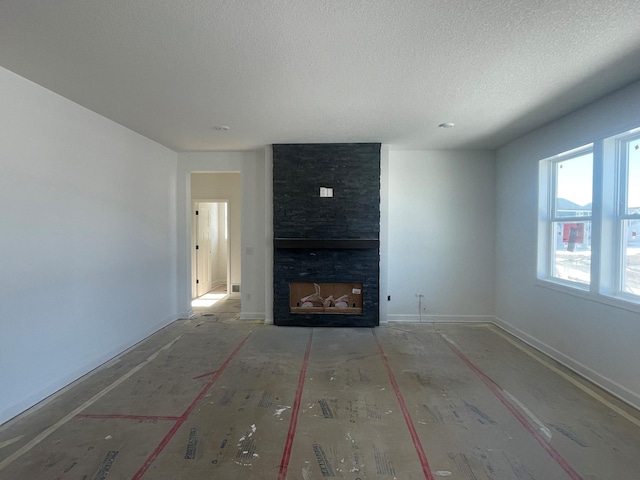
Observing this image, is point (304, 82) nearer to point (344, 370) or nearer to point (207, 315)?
point (344, 370)

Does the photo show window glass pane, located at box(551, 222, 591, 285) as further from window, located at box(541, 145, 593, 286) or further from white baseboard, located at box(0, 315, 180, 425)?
white baseboard, located at box(0, 315, 180, 425)

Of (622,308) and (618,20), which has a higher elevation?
(618,20)

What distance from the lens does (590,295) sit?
300 cm

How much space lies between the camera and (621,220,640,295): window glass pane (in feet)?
8.77

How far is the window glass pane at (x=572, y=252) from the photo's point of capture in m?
3.24

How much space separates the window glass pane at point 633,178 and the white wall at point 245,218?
427 cm

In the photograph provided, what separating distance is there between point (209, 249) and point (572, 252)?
21.7 feet

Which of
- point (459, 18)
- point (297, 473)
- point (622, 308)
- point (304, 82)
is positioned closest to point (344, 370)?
point (297, 473)

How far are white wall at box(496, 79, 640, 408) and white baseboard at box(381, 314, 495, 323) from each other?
246 mm

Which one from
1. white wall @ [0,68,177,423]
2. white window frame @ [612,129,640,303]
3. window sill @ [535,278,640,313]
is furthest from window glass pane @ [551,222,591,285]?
white wall @ [0,68,177,423]

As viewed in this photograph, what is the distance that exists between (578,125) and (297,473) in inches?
157

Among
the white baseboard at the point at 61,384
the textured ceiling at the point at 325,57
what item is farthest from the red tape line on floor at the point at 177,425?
the textured ceiling at the point at 325,57

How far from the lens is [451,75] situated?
244cm

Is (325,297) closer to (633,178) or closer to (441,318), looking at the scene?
(441,318)
